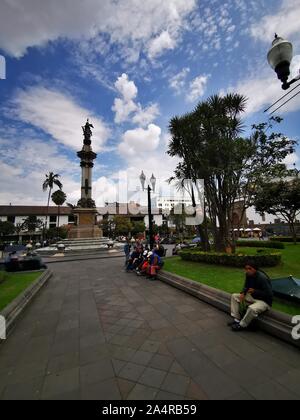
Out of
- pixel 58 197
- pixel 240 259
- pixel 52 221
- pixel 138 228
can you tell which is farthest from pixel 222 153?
pixel 52 221

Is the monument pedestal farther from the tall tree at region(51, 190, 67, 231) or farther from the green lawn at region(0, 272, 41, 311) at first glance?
the tall tree at region(51, 190, 67, 231)

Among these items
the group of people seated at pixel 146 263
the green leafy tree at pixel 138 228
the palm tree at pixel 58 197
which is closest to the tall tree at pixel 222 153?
the group of people seated at pixel 146 263

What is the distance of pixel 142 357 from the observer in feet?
10.5

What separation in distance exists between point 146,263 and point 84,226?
17.5m

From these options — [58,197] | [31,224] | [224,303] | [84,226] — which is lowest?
[224,303]

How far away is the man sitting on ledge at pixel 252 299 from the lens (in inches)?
154

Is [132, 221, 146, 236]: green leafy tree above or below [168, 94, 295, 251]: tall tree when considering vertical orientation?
below

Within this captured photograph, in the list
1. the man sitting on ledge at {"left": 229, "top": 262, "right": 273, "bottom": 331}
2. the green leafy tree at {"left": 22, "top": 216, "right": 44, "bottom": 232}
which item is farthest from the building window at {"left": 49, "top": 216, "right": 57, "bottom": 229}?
the man sitting on ledge at {"left": 229, "top": 262, "right": 273, "bottom": 331}

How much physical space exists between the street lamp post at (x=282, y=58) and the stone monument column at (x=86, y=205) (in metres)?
23.7

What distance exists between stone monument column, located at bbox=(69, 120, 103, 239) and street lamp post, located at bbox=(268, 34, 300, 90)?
2371 cm

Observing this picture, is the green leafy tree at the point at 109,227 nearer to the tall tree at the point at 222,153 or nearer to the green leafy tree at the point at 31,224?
the green leafy tree at the point at 31,224

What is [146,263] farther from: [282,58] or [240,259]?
[282,58]

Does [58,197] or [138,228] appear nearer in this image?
[58,197]

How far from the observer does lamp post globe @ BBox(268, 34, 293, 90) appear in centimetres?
308
